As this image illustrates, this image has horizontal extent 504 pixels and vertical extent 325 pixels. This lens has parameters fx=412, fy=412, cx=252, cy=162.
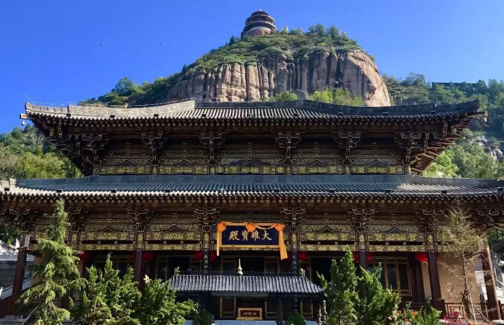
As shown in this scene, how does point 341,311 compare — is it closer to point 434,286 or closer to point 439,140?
point 434,286

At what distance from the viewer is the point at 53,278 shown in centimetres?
1343

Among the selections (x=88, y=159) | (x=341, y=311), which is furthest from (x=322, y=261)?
(x=88, y=159)

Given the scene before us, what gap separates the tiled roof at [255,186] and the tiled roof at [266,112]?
2.96 m

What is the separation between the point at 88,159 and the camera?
2083cm

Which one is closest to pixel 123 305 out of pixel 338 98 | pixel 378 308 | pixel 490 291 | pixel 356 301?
pixel 356 301

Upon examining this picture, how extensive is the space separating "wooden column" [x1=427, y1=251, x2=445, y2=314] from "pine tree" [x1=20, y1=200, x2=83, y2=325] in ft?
44.4

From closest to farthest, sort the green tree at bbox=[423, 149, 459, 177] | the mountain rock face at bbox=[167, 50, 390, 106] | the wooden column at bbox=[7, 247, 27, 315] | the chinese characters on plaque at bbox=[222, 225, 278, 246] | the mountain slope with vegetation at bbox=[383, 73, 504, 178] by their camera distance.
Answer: the wooden column at bbox=[7, 247, 27, 315], the chinese characters on plaque at bbox=[222, 225, 278, 246], the green tree at bbox=[423, 149, 459, 177], the mountain slope with vegetation at bbox=[383, 73, 504, 178], the mountain rock face at bbox=[167, 50, 390, 106]

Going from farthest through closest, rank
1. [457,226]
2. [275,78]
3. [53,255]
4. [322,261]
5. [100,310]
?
[275,78], [322,261], [457,226], [53,255], [100,310]

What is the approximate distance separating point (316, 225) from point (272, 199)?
111 inches

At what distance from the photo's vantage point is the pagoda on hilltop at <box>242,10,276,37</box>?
131 metres

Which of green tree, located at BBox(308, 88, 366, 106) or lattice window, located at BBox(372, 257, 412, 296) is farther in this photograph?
green tree, located at BBox(308, 88, 366, 106)

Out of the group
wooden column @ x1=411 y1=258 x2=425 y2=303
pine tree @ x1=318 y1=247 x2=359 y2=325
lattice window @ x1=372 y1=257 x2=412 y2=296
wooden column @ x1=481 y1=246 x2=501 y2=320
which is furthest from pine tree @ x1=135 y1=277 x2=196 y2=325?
wooden column @ x1=481 y1=246 x2=501 y2=320

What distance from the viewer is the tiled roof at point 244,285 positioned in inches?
595

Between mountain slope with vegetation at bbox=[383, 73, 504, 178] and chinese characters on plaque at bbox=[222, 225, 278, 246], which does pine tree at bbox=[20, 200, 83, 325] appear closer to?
chinese characters on plaque at bbox=[222, 225, 278, 246]
